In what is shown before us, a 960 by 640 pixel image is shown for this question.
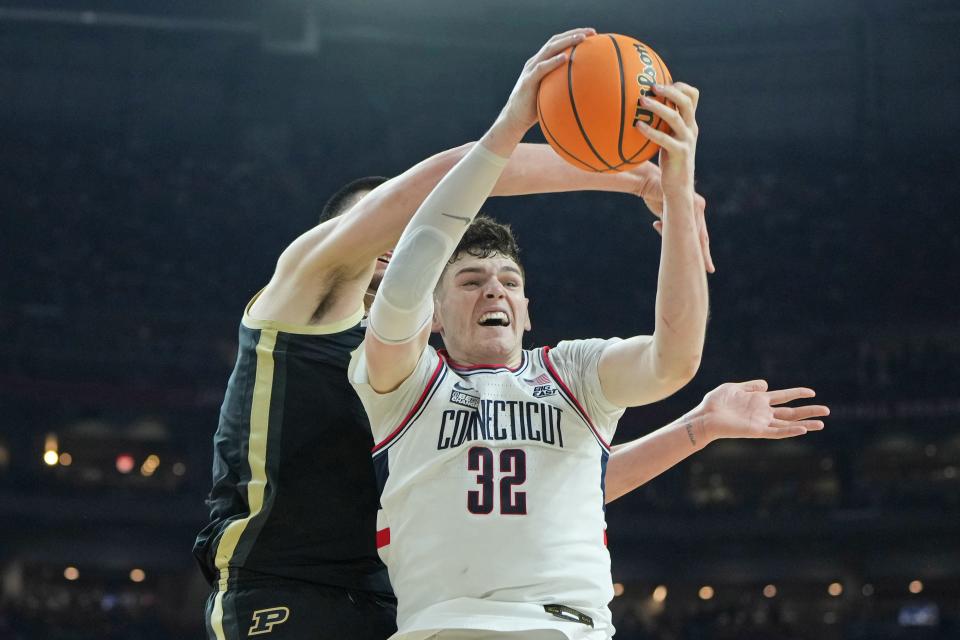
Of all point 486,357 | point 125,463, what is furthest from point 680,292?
point 125,463

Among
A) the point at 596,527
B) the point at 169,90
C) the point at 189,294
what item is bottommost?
the point at 596,527

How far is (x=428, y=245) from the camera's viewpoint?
270cm

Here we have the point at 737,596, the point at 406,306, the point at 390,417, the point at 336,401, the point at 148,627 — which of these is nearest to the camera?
the point at 406,306

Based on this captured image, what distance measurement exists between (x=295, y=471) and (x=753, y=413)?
1.50 m

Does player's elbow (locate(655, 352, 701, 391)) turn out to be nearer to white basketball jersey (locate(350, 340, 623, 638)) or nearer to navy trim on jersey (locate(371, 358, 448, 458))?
white basketball jersey (locate(350, 340, 623, 638))

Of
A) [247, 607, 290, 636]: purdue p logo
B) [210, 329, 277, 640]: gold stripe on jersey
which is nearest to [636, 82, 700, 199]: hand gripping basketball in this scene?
[210, 329, 277, 640]: gold stripe on jersey

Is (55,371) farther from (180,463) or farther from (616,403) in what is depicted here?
(616,403)

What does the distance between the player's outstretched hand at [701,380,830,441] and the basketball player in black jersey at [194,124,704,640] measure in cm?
77

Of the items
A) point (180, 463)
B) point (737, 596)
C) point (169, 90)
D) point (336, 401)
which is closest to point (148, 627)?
point (180, 463)

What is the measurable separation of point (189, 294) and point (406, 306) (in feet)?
68.8

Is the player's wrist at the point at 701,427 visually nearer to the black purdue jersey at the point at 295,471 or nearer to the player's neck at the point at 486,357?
the player's neck at the point at 486,357

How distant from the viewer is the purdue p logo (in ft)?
10.3

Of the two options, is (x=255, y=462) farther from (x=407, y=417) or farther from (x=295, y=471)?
(x=407, y=417)

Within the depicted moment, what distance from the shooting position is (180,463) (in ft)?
79.4
